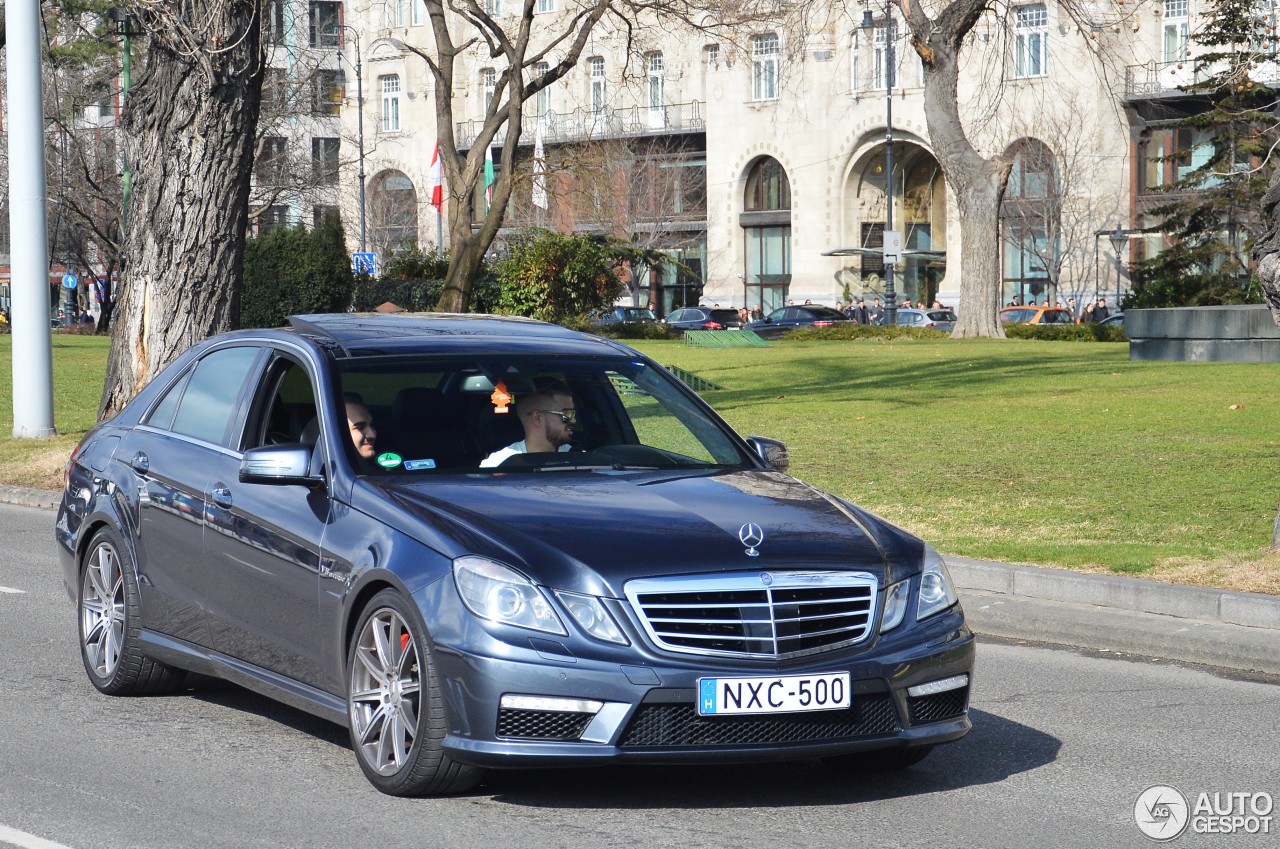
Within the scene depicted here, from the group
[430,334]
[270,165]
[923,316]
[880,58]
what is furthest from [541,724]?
[880,58]

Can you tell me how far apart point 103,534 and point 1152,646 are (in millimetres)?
5064

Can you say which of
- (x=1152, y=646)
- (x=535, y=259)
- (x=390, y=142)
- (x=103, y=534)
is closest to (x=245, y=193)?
(x=103, y=534)

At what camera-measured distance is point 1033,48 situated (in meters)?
64.7

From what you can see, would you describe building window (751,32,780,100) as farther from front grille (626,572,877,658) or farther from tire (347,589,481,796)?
front grille (626,572,877,658)

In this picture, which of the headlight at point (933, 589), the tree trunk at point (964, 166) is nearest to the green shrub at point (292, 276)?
the tree trunk at point (964, 166)

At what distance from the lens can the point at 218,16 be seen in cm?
1602

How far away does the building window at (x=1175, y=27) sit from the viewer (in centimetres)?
6197

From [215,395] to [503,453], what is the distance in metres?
1.53

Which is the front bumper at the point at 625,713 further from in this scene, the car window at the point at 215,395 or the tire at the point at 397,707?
the car window at the point at 215,395

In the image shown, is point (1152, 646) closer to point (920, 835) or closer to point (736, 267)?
point (920, 835)

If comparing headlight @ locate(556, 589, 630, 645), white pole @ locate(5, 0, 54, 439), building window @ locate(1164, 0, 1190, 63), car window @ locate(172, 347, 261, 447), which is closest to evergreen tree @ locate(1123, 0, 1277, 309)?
building window @ locate(1164, 0, 1190, 63)

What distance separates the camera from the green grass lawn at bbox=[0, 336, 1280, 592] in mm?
11486

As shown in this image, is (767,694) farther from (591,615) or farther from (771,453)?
(771,453)

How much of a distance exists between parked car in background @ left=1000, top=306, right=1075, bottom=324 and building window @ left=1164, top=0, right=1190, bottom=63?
10453 millimetres
